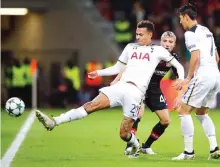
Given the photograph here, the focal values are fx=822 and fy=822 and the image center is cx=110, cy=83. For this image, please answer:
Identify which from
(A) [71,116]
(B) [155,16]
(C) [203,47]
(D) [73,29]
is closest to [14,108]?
(A) [71,116]

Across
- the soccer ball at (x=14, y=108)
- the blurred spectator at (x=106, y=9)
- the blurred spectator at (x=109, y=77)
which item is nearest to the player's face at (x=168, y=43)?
the soccer ball at (x=14, y=108)

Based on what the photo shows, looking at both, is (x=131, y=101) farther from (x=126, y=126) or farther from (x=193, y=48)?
(x=193, y=48)

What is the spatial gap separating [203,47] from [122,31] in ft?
58.3

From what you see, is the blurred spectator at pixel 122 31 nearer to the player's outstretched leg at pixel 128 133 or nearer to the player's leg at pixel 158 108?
the player's leg at pixel 158 108

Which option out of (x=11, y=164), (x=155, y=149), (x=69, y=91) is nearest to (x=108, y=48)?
(x=69, y=91)

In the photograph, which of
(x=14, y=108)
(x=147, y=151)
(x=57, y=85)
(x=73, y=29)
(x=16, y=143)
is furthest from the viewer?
(x=73, y=29)

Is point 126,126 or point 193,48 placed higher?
point 193,48

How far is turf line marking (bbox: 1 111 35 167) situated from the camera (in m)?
11.6

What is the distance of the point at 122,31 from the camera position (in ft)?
96.0

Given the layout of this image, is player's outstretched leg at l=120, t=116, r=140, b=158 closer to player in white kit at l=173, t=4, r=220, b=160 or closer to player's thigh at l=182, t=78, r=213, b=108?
player in white kit at l=173, t=4, r=220, b=160

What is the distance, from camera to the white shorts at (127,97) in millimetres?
11492

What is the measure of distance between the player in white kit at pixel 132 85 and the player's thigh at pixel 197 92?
0.23 metres

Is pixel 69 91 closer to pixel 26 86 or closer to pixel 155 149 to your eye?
pixel 26 86

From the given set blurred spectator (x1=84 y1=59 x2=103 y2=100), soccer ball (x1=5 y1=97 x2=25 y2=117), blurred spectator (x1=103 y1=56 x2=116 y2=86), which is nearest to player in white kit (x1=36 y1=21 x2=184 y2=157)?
soccer ball (x1=5 y1=97 x2=25 y2=117)
